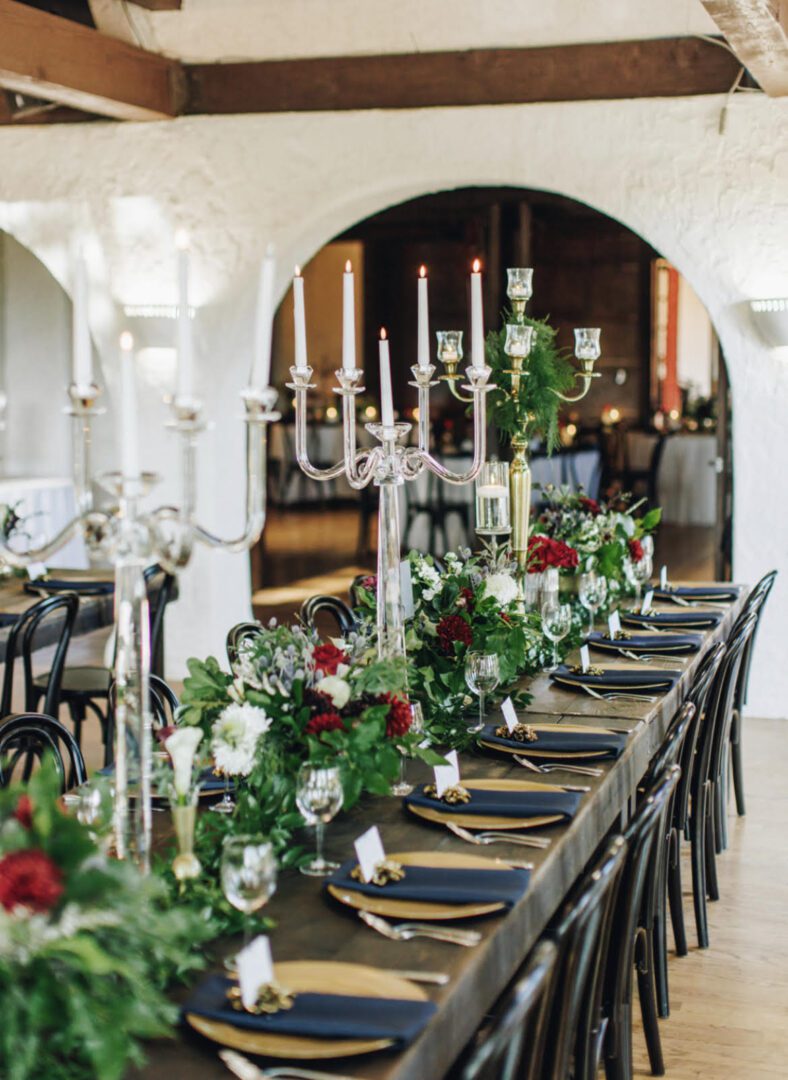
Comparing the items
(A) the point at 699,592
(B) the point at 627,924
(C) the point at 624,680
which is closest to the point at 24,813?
(B) the point at 627,924

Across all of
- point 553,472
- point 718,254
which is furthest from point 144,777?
point 553,472

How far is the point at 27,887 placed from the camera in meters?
1.61

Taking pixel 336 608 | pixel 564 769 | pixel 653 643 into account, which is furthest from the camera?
pixel 336 608

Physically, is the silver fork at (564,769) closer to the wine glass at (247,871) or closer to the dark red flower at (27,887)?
the wine glass at (247,871)

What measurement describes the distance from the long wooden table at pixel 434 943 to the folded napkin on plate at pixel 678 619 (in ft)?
5.34

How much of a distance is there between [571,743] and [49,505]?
7.03 m

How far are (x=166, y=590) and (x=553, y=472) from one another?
19.5 feet

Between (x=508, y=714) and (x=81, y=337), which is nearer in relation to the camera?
(x=81, y=337)

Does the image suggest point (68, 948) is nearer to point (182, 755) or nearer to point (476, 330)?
point (182, 755)

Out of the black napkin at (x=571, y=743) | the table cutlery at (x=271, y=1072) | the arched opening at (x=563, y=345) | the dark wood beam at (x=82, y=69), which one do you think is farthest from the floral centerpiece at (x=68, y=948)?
the arched opening at (x=563, y=345)

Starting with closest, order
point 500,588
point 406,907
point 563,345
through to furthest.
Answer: point 406,907
point 500,588
point 563,345

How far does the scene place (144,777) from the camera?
2.14 meters

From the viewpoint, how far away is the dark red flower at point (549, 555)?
4359 millimetres

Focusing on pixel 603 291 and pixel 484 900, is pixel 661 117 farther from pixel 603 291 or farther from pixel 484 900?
pixel 603 291
